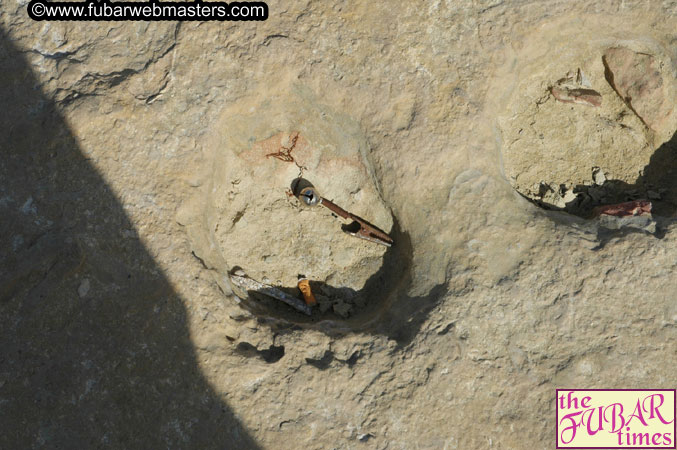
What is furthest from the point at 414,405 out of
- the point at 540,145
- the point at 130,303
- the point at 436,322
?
the point at 540,145

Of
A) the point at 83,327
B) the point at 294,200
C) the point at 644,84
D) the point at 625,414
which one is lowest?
the point at 625,414

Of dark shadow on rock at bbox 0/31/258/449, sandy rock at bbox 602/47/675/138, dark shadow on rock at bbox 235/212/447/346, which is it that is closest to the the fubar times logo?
dark shadow on rock at bbox 235/212/447/346

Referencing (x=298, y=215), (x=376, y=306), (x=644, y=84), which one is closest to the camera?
(x=376, y=306)

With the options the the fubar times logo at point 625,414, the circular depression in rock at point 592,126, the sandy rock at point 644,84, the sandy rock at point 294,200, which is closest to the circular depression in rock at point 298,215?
the sandy rock at point 294,200

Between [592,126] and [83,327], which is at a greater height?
[592,126]

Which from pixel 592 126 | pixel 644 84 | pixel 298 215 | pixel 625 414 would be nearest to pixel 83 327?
pixel 298 215

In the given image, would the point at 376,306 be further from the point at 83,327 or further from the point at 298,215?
the point at 83,327

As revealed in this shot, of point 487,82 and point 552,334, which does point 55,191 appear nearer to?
point 487,82

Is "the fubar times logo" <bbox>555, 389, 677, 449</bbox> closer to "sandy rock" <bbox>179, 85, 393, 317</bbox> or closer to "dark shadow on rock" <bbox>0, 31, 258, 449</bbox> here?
"sandy rock" <bbox>179, 85, 393, 317</bbox>
